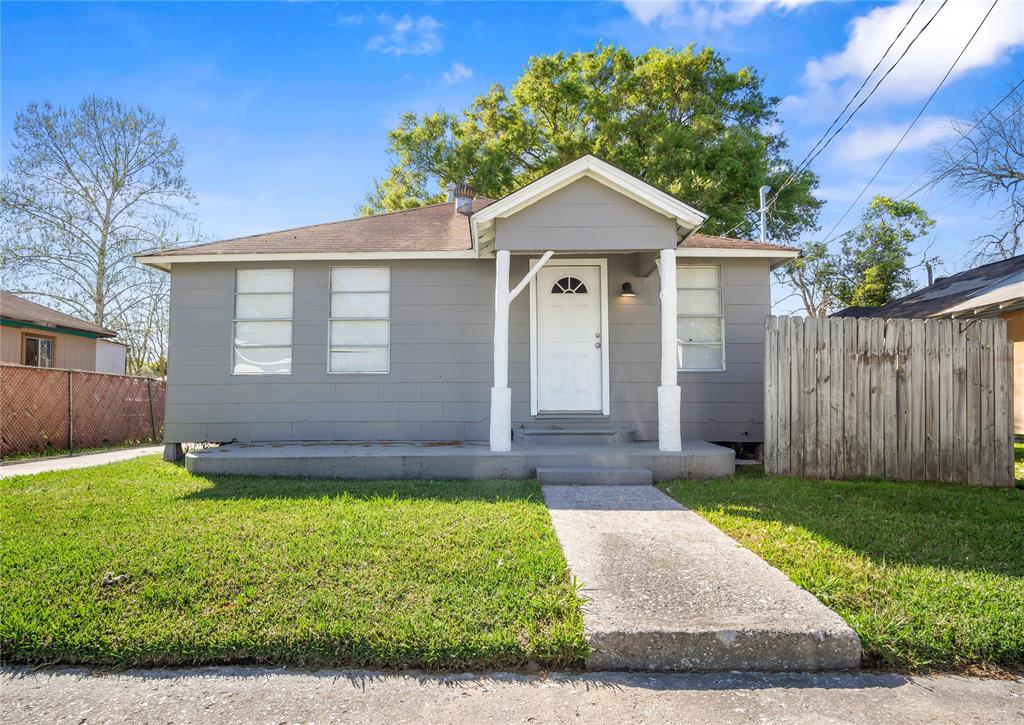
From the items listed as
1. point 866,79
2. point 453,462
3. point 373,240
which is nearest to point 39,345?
point 373,240

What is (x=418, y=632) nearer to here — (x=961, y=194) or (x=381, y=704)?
(x=381, y=704)

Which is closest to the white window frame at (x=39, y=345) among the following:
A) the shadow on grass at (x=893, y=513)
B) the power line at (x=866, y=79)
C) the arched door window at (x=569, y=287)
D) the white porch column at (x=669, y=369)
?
the arched door window at (x=569, y=287)

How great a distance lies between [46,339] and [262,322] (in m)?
11.0

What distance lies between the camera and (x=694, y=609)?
255 centimetres

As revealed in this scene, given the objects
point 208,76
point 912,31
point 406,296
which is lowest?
point 406,296

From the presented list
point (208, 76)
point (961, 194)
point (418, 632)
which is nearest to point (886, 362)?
point (418, 632)

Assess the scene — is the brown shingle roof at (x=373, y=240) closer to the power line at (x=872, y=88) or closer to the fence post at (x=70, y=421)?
the power line at (x=872, y=88)

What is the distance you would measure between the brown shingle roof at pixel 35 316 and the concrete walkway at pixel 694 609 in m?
15.2

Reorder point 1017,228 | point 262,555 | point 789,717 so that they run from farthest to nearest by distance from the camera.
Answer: point 1017,228 → point 262,555 → point 789,717

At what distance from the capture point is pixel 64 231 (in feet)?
62.2

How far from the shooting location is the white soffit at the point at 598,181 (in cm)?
612

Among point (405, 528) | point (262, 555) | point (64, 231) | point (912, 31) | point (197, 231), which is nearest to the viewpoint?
point (262, 555)

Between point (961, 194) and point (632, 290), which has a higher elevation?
point (961, 194)

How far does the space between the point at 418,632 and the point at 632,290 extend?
590cm
